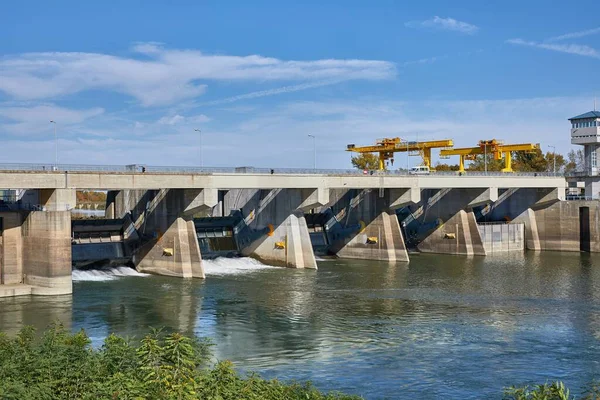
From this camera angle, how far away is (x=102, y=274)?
181 feet

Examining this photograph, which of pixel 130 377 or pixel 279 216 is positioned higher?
pixel 279 216

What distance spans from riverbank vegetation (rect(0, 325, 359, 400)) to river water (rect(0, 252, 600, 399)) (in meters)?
8.52

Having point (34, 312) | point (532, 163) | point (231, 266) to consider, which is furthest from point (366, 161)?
point (34, 312)

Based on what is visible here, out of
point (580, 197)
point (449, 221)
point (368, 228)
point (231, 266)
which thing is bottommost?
point (231, 266)

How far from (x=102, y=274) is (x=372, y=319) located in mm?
23895

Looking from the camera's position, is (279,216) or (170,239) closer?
(170,239)

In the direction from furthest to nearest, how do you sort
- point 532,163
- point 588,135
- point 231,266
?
point 532,163 < point 588,135 < point 231,266

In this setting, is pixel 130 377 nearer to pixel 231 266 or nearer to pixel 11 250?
pixel 11 250

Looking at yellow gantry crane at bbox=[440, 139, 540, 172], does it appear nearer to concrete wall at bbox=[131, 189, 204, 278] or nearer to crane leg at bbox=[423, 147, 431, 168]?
crane leg at bbox=[423, 147, 431, 168]

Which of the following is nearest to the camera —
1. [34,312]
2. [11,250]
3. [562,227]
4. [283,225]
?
[34,312]

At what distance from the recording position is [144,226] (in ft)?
192

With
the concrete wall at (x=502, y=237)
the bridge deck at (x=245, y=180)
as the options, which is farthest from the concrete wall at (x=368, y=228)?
the concrete wall at (x=502, y=237)

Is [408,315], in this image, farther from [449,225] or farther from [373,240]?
[449,225]

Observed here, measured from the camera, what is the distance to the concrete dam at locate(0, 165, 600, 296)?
155 ft
